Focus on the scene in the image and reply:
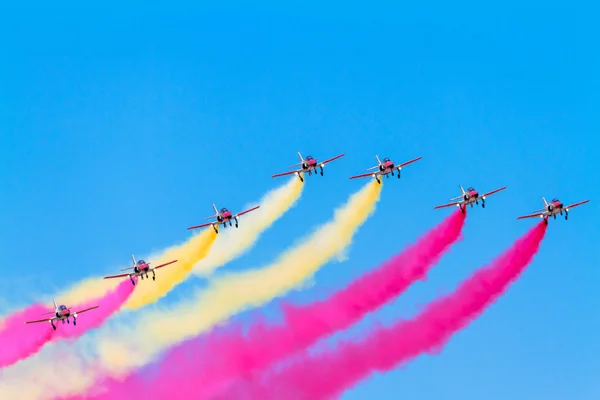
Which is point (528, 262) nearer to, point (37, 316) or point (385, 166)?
point (385, 166)

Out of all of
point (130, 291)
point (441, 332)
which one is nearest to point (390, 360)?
point (441, 332)

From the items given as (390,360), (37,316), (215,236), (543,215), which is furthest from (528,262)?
(37,316)

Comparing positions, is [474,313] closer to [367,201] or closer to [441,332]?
[441,332]

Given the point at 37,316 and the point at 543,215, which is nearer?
the point at 543,215

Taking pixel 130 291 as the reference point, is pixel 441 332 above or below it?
below

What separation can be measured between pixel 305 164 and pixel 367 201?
7511 mm

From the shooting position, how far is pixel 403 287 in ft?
568

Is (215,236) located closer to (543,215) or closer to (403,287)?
(403,287)

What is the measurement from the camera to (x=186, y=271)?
179875 mm

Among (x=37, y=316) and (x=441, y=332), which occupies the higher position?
(x=37, y=316)

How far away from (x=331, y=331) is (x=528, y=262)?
66.8 ft

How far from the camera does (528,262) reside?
172 metres

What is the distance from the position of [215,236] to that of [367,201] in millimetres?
15653

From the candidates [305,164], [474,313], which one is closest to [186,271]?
[305,164]
